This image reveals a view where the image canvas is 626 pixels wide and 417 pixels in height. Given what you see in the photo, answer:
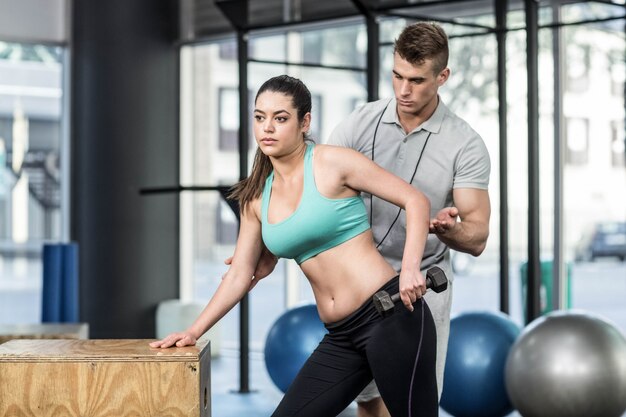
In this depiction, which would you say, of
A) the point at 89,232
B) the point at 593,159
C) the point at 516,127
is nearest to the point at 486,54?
the point at 516,127

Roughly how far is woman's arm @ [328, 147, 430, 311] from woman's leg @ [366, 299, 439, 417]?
8 cm

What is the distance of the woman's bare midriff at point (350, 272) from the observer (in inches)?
93.7

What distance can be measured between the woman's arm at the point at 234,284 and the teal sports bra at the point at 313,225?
16 cm

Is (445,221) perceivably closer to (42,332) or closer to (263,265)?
(263,265)

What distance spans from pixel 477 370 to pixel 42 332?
2172mm

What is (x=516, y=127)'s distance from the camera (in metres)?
6.48

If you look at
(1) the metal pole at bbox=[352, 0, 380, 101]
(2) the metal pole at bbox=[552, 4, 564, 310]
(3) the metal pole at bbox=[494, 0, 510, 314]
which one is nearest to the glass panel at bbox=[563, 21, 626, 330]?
(2) the metal pole at bbox=[552, 4, 564, 310]

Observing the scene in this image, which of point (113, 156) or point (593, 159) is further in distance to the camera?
point (113, 156)

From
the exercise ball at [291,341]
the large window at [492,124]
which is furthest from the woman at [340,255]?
the large window at [492,124]

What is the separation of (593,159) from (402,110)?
395 centimetres

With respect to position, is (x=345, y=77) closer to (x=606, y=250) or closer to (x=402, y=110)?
(x=606, y=250)

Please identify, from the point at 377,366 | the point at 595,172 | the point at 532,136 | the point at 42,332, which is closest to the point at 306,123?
the point at 377,366

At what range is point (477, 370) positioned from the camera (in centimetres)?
469

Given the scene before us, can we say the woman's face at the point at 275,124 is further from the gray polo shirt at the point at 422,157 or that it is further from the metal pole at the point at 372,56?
the metal pole at the point at 372,56
